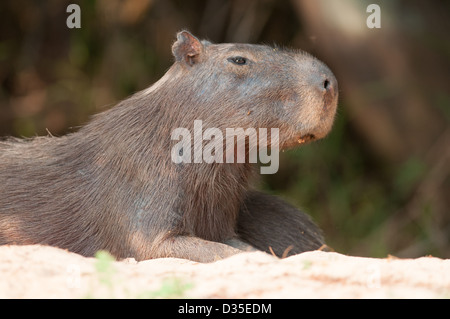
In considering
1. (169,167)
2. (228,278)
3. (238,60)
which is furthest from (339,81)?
(228,278)

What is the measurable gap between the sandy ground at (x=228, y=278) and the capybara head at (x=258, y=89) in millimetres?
1180

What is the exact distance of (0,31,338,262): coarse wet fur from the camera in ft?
15.0

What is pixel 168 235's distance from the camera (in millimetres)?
4480

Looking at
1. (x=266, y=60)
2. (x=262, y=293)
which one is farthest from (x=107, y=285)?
(x=266, y=60)

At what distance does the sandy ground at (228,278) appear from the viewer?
9.73 feet

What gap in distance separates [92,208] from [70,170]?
32cm

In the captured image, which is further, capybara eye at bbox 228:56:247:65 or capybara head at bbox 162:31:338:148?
capybara eye at bbox 228:56:247:65

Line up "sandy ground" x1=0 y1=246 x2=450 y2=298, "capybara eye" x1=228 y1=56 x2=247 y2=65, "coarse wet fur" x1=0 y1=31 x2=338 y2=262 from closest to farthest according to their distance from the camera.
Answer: "sandy ground" x1=0 y1=246 x2=450 y2=298, "coarse wet fur" x1=0 y1=31 x2=338 y2=262, "capybara eye" x1=228 y1=56 x2=247 y2=65

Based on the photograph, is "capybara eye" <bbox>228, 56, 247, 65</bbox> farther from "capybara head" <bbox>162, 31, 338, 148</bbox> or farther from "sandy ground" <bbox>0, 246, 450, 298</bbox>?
"sandy ground" <bbox>0, 246, 450, 298</bbox>

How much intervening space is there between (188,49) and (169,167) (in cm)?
74

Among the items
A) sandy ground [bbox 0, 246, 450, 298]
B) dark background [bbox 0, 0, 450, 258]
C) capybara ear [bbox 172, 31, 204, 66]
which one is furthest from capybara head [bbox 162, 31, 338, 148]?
dark background [bbox 0, 0, 450, 258]

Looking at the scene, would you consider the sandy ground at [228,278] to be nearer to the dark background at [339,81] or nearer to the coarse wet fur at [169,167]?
the coarse wet fur at [169,167]

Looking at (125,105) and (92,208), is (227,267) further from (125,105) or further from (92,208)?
(125,105)

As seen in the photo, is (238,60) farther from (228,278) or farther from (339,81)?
(339,81)
